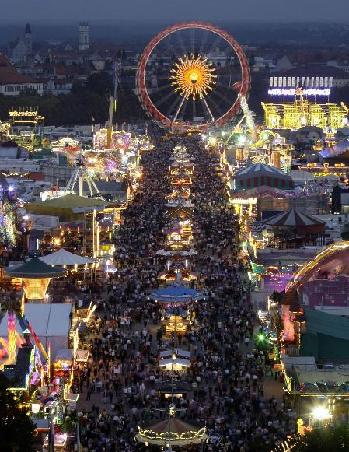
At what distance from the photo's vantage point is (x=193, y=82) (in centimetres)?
7006

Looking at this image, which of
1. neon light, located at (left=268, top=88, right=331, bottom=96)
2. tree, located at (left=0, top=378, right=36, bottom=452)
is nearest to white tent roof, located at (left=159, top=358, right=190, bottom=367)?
tree, located at (left=0, top=378, right=36, bottom=452)

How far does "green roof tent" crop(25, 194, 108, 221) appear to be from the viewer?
151 ft

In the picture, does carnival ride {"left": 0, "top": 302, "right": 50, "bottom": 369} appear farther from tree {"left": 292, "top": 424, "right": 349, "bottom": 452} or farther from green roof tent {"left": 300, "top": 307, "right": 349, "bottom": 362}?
tree {"left": 292, "top": 424, "right": 349, "bottom": 452}

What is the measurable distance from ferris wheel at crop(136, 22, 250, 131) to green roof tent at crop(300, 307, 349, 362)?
40924 millimetres

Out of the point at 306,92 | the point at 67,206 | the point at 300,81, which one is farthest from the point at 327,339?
the point at 300,81

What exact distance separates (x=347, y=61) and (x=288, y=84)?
46.7 m

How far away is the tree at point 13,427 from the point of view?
68.2ft

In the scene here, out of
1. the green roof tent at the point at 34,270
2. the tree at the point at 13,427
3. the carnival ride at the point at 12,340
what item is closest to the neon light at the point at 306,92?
the green roof tent at the point at 34,270

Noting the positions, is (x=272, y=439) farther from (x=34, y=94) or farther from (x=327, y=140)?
(x=34, y=94)

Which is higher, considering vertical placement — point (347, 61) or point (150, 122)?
point (347, 61)

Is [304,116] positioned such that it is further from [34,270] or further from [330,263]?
[330,263]

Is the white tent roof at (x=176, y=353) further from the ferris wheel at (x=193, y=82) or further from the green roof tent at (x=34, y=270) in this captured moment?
the ferris wheel at (x=193, y=82)

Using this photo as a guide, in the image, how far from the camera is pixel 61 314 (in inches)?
1193

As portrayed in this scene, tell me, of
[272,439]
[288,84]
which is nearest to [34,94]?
[288,84]
